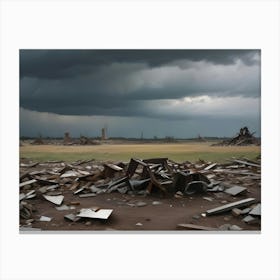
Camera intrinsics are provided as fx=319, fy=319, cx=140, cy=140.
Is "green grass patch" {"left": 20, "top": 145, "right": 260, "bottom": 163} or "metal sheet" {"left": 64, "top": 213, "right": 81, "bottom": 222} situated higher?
"green grass patch" {"left": 20, "top": 145, "right": 260, "bottom": 163}

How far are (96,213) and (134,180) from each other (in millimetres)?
1160

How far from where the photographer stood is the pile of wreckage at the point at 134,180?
5.12 m

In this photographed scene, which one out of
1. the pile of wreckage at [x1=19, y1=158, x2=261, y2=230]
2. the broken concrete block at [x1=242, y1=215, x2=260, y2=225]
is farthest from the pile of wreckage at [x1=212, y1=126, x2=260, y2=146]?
the broken concrete block at [x1=242, y1=215, x2=260, y2=225]

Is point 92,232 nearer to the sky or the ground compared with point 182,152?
nearer to the ground

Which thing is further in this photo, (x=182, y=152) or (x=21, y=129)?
(x=182, y=152)

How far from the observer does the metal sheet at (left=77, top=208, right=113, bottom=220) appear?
4.86 metres

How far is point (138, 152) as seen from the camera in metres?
5.33

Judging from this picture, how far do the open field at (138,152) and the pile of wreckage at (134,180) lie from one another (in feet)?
0.42

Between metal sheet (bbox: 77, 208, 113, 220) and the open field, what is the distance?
894mm

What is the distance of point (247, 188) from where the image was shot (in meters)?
5.33

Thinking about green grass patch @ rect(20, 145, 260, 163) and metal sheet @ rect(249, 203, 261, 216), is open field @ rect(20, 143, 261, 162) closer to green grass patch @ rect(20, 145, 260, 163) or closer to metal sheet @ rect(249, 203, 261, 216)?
green grass patch @ rect(20, 145, 260, 163)
